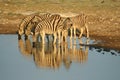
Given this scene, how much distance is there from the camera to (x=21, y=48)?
22.2 meters

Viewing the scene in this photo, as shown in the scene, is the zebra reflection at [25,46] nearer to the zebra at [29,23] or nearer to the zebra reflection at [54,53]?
the zebra reflection at [54,53]

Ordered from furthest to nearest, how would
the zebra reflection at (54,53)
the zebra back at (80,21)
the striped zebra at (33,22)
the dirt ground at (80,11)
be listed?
the dirt ground at (80,11) → the zebra back at (80,21) → the striped zebra at (33,22) → the zebra reflection at (54,53)

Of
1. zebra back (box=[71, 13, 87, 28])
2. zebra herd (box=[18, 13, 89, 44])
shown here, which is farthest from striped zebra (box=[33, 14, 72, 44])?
zebra back (box=[71, 13, 87, 28])

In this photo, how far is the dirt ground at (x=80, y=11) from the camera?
82.2ft

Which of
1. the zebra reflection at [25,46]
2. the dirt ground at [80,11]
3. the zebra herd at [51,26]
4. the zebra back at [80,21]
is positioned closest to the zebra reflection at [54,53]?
the zebra reflection at [25,46]

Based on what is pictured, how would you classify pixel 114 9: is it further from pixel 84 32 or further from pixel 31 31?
pixel 31 31

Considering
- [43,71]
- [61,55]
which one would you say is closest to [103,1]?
[61,55]

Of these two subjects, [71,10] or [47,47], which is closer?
[47,47]

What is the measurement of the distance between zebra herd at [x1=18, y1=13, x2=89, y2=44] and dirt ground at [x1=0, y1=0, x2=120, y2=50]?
42.2 inches

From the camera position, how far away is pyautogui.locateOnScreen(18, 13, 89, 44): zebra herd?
22.2 meters

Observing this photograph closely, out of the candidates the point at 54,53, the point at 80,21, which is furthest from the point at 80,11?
the point at 54,53

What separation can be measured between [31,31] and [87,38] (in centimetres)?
245

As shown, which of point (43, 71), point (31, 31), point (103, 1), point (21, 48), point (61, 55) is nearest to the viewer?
point (43, 71)

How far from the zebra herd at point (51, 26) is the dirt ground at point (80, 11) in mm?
1071
